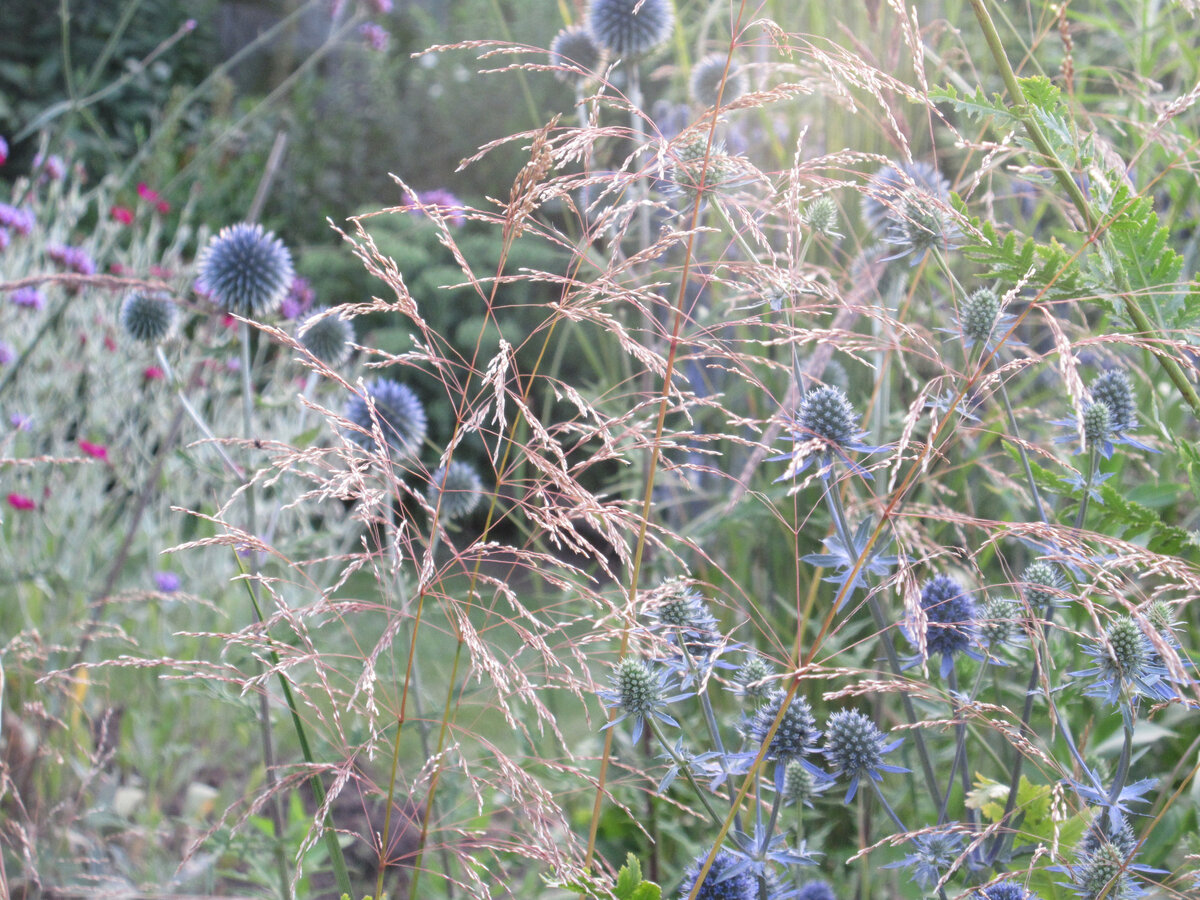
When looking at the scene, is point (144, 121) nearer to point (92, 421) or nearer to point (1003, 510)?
point (92, 421)

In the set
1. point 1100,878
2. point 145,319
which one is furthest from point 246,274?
point 1100,878

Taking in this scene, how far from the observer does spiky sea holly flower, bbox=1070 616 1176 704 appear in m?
0.78

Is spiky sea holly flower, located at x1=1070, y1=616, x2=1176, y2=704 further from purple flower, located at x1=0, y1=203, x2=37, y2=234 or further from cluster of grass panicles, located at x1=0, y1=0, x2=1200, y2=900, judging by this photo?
purple flower, located at x1=0, y1=203, x2=37, y2=234

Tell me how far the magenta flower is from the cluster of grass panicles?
0.10 metres

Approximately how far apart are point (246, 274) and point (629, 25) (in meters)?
0.98

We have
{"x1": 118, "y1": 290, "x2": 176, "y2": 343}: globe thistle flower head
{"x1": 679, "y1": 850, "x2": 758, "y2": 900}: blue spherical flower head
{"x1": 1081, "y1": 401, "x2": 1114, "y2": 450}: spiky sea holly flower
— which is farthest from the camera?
{"x1": 118, "y1": 290, "x2": 176, "y2": 343}: globe thistle flower head

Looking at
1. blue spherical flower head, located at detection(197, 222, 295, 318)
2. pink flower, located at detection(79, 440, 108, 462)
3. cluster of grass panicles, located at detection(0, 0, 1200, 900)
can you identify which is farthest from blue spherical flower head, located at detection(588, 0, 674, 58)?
pink flower, located at detection(79, 440, 108, 462)

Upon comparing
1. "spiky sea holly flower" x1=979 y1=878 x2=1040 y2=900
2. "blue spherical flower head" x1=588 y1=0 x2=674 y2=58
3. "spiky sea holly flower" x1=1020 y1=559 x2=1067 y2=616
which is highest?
"blue spherical flower head" x1=588 y1=0 x2=674 y2=58

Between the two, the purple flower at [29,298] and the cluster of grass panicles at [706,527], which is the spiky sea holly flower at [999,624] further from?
the purple flower at [29,298]

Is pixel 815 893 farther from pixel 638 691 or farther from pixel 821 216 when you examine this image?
pixel 821 216

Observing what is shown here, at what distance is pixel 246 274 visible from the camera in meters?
1.71

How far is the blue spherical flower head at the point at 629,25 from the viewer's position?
200cm

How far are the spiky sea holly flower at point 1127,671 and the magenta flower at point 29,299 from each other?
7.47 feet

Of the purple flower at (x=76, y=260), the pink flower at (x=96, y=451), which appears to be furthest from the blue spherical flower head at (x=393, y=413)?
the purple flower at (x=76, y=260)
